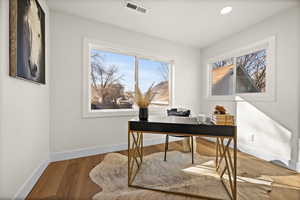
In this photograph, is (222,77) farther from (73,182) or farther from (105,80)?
(73,182)

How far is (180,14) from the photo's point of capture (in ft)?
7.85

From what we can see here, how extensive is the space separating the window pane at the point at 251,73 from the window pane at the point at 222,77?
0.18 metres

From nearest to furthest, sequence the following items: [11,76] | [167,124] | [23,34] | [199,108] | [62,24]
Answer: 1. [11,76]
2. [23,34]
3. [167,124]
4. [62,24]
5. [199,108]

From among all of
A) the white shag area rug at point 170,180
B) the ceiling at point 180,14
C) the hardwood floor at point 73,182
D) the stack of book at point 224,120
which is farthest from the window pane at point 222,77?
the stack of book at point 224,120

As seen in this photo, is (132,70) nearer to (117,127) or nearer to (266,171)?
(117,127)

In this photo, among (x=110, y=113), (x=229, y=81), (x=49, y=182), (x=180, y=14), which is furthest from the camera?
(x=229, y=81)

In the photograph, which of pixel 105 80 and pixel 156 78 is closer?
pixel 105 80

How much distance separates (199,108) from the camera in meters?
3.98

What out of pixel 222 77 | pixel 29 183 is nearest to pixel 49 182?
pixel 29 183

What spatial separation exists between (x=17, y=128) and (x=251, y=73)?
374 centimetres

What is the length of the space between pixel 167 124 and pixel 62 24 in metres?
2.38

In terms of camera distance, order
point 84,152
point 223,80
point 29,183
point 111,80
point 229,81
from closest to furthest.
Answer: point 29,183 < point 84,152 < point 111,80 < point 229,81 < point 223,80

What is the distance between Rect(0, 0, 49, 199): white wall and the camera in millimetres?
1131

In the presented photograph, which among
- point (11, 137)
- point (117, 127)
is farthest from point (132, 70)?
point (11, 137)
